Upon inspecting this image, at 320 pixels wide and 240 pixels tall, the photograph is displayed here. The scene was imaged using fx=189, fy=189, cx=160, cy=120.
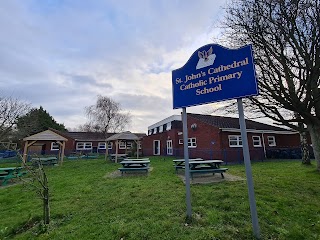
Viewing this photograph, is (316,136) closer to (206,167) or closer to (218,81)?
(206,167)

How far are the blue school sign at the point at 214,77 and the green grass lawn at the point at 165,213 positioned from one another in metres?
2.95

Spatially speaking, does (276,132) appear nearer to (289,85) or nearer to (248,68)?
(289,85)

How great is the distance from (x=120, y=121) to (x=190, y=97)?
4069 centimetres

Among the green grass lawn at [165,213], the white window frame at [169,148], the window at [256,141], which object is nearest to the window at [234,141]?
the window at [256,141]

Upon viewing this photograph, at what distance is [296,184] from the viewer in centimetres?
799

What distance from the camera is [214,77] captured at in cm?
480

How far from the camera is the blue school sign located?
14.1 ft

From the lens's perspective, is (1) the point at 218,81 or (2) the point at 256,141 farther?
(2) the point at 256,141

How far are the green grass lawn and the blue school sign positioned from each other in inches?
116

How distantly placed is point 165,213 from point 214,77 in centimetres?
381

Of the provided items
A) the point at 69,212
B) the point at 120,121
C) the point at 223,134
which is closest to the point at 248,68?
the point at 69,212

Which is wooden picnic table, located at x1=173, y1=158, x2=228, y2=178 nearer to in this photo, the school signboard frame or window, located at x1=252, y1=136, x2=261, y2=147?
the school signboard frame

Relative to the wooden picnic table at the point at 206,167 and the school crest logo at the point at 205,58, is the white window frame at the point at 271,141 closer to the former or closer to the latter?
the wooden picnic table at the point at 206,167

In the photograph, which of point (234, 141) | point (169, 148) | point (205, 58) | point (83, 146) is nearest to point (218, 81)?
point (205, 58)
